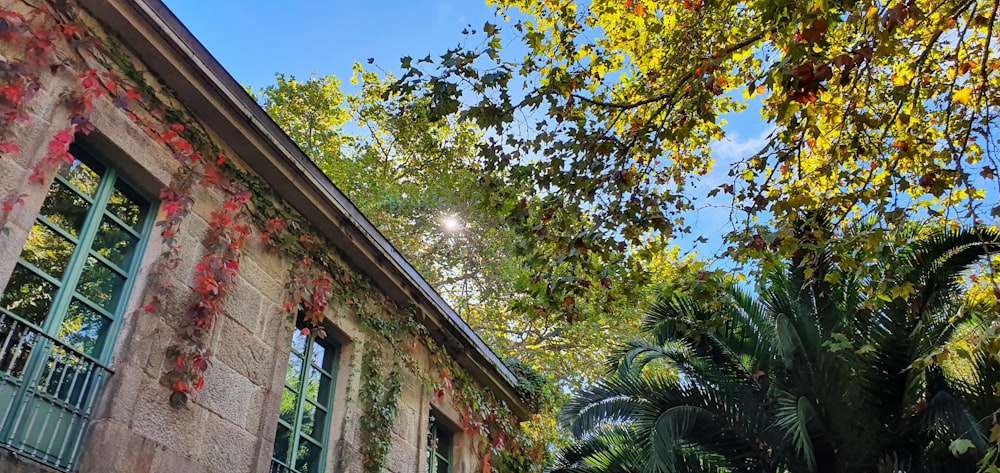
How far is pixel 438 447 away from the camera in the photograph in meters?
8.79

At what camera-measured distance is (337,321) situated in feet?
23.1

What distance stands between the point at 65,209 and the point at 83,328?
2.67 ft

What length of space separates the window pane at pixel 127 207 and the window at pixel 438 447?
417 centimetres

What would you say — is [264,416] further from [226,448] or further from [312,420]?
[312,420]

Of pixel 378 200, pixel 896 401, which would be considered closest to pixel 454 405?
pixel 896 401

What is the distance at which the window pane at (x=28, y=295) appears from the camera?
14.2 ft

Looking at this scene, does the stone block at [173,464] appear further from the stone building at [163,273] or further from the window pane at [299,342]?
the window pane at [299,342]

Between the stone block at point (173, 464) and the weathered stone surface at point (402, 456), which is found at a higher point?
the weathered stone surface at point (402, 456)

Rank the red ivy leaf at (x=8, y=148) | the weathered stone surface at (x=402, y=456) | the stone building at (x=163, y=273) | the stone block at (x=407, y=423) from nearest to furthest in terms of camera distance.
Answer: the red ivy leaf at (x=8, y=148) < the stone building at (x=163, y=273) < the weathered stone surface at (x=402, y=456) < the stone block at (x=407, y=423)

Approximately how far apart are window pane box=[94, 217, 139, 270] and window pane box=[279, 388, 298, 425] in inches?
70.3

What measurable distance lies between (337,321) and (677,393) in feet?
16.0

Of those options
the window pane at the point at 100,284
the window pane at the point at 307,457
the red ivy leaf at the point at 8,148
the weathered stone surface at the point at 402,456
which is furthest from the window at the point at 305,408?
the red ivy leaf at the point at 8,148

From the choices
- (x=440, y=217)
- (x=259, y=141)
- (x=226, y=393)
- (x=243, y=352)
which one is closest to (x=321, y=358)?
(x=243, y=352)

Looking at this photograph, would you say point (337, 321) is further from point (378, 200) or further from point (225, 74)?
point (378, 200)
